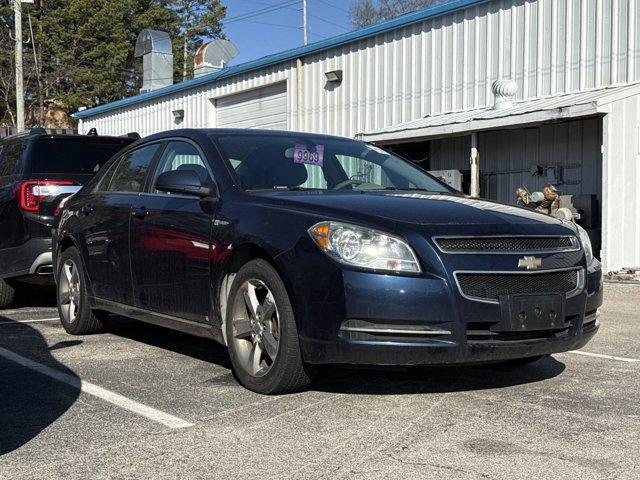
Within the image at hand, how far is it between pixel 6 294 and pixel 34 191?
49.3 inches

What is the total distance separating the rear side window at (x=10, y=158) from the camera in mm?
8578

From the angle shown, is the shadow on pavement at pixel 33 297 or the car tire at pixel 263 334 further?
the shadow on pavement at pixel 33 297

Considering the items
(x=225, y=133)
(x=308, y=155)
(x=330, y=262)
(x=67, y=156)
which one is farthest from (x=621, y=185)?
(x=330, y=262)

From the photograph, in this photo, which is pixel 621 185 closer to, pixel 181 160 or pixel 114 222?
pixel 181 160

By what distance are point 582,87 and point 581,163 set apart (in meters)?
1.16

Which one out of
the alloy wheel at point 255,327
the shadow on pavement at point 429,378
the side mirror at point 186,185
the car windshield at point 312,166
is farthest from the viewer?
the car windshield at point 312,166

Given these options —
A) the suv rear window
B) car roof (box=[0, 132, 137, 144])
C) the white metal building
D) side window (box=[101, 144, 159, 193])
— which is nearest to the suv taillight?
the suv rear window

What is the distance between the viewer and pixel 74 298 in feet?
22.6

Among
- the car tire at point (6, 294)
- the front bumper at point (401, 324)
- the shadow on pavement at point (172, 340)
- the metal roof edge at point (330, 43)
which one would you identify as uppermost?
the metal roof edge at point (330, 43)

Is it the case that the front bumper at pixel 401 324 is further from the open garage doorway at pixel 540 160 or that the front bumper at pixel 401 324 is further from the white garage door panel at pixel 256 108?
the white garage door panel at pixel 256 108

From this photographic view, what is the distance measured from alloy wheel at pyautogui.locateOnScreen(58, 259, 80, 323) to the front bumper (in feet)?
10.4

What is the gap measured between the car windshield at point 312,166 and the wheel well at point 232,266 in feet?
1.54

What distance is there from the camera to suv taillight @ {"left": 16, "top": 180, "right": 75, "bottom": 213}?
810 centimetres

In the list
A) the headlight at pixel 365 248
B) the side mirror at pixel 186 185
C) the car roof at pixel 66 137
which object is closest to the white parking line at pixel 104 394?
the headlight at pixel 365 248
